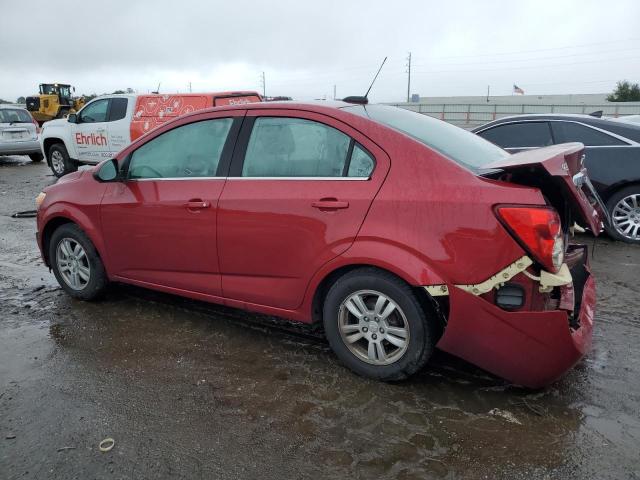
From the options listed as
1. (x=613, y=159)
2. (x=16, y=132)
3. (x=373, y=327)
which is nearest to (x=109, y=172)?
(x=373, y=327)

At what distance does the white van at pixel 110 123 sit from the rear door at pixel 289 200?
23.0 ft

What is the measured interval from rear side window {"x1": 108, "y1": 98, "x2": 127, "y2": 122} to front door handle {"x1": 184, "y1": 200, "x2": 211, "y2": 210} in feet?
28.8

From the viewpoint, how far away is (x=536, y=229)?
2588mm

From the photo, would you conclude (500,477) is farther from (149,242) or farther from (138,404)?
(149,242)

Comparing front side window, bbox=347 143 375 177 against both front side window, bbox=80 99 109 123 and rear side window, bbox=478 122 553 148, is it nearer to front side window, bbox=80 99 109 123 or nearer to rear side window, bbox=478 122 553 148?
rear side window, bbox=478 122 553 148

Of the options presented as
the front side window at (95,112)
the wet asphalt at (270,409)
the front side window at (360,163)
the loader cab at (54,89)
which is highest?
the loader cab at (54,89)

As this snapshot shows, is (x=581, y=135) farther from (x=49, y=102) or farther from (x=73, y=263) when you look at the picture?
(x=49, y=102)

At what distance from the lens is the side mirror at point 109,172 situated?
4082mm

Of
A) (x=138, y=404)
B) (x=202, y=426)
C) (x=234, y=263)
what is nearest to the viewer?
(x=202, y=426)

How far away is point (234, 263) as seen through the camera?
11.6 ft

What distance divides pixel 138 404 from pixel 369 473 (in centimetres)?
139

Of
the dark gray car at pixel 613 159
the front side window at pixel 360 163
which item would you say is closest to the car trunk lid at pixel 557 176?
the front side window at pixel 360 163

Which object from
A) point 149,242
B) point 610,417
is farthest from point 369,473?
point 149,242

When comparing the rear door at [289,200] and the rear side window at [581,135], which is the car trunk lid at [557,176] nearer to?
the rear door at [289,200]
